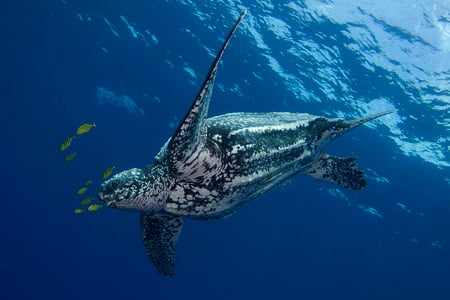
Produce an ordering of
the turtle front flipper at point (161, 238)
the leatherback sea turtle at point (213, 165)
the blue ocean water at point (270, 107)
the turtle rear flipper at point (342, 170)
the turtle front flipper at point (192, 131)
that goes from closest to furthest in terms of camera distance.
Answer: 1. the turtle front flipper at point (192, 131)
2. the leatherback sea turtle at point (213, 165)
3. the turtle front flipper at point (161, 238)
4. the turtle rear flipper at point (342, 170)
5. the blue ocean water at point (270, 107)

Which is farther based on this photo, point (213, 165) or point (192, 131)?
point (213, 165)

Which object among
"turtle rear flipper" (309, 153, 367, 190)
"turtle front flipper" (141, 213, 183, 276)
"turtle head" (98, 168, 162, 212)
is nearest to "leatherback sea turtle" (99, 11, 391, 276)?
"turtle head" (98, 168, 162, 212)

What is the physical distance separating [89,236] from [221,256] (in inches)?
797

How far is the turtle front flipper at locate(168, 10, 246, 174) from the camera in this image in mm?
2585

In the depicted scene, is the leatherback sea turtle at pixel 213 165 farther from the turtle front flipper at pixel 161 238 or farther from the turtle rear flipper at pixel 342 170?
the turtle rear flipper at pixel 342 170

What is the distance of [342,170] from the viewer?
568 cm

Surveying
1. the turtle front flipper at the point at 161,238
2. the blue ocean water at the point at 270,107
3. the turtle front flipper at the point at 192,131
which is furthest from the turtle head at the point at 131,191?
the blue ocean water at the point at 270,107

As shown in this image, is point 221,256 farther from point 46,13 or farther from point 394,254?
point 46,13

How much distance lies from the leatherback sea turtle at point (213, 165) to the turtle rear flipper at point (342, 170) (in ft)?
4.44

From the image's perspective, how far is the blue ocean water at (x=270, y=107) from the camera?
12227mm

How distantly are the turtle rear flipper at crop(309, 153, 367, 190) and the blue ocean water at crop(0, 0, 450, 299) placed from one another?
7.25 meters

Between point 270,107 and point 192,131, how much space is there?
50.7 ft

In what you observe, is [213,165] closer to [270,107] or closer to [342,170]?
[342,170]

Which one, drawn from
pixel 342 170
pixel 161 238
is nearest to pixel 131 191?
pixel 161 238
